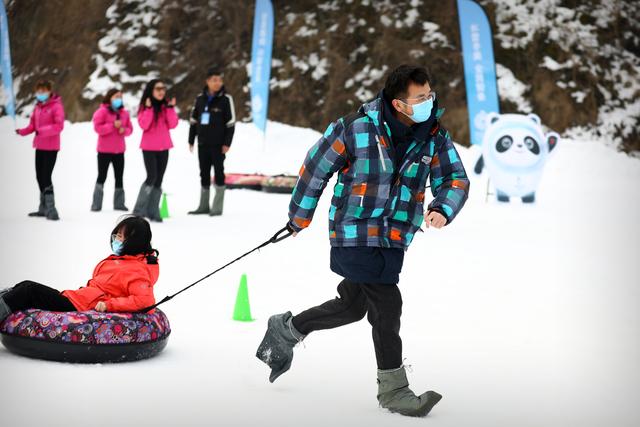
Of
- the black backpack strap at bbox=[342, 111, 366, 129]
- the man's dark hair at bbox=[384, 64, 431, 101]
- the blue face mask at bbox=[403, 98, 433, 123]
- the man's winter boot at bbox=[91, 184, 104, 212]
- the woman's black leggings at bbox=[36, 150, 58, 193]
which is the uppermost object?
the man's dark hair at bbox=[384, 64, 431, 101]

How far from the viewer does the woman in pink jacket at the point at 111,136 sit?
35.8 ft

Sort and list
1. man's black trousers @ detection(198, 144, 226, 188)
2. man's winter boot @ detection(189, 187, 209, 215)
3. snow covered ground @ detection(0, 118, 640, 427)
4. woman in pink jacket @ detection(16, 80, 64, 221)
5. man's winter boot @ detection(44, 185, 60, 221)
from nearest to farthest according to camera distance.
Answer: snow covered ground @ detection(0, 118, 640, 427) → woman in pink jacket @ detection(16, 80, 64, 221) → man's winter boot @ detection(44, 185, 60, 221) → man's black trousers @ detection(198, 144, 226, 188) → man's winter boot @ detection(189, 187, 209, 215)

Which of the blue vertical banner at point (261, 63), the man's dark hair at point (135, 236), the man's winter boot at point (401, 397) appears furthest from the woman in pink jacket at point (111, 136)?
the man's winter boot at point (401, 397)

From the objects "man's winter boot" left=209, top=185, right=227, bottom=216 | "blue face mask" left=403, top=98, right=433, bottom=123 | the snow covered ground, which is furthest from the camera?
"man's winter boot" left=209, top=185, right=227, bottom=216

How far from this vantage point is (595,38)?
82.5 ft

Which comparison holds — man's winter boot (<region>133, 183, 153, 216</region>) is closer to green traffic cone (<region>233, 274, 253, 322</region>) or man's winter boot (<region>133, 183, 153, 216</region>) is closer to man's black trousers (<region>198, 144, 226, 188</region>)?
man's black trousers (<region>198, 144, 226, 188</region>)

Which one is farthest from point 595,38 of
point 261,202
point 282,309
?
point 282,309

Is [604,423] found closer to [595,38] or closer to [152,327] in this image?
[152,327]

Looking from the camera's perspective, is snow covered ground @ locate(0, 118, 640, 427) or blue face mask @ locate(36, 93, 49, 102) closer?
snow covered ground @ locate(0, 118, 640, 427)

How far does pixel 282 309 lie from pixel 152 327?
164 centimetres

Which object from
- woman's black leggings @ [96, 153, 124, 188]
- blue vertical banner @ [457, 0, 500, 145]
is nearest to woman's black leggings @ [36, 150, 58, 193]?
woman's black leggings @ [96, 153, 124, 188]

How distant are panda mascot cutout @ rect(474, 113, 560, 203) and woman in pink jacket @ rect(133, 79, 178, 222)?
213 inches

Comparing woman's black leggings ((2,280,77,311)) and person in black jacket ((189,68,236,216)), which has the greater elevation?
person in black jacket ((189,68,236,216))

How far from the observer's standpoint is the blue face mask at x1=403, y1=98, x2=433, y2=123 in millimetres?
3889
